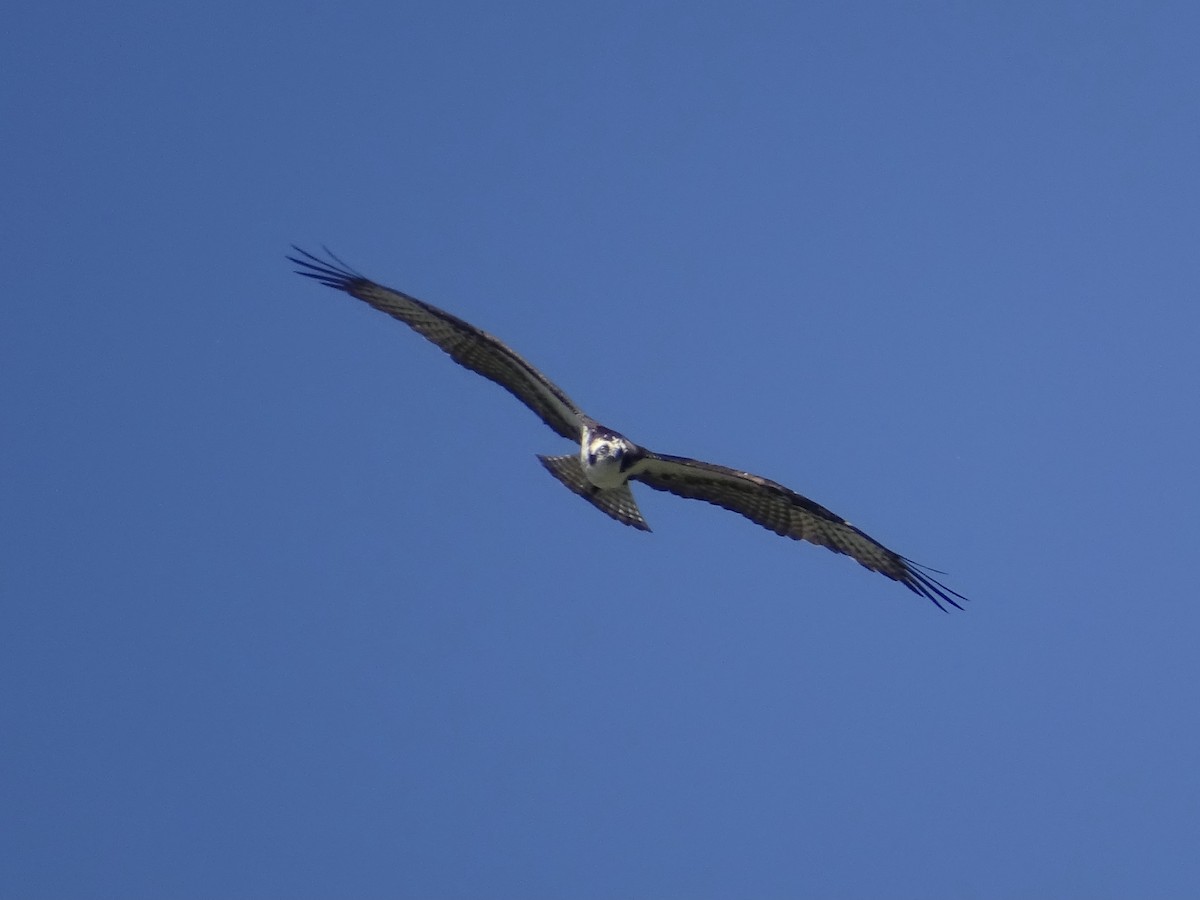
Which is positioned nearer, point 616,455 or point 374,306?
point 616,455

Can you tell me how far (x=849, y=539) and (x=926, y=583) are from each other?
684 millimetres

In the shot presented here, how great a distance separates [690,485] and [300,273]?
11.4ft

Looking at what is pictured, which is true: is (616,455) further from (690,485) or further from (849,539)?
(849,539)

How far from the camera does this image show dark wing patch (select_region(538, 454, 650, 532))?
10.7m

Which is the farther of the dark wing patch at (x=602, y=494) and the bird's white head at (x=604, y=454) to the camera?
the dark wing patch at (x=602, y=494)

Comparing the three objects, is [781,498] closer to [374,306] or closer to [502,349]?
[502,349]

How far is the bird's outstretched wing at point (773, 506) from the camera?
1045cm

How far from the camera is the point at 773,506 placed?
10.7 m

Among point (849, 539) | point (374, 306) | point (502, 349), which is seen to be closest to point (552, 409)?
→ point (502, 349)

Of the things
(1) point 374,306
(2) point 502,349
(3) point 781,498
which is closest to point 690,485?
(3) point 781,498

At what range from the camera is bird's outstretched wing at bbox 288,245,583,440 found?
34.5 feet

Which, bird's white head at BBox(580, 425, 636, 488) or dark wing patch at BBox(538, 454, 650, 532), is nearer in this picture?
bird's white head at BBox(580, 425, 636, 488)

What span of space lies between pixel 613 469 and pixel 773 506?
1.32 metres

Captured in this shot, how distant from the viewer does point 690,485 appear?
10.8 meters
